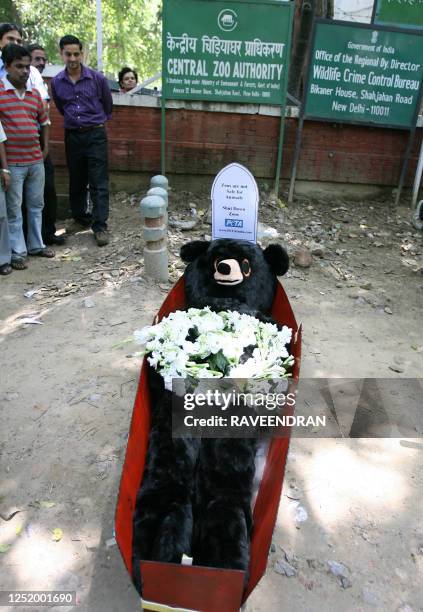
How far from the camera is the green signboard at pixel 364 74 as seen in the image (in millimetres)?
6180

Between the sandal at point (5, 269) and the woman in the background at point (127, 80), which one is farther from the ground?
the woman in the background at point (127, 80)

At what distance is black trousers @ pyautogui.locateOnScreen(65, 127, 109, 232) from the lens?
560 centimetres

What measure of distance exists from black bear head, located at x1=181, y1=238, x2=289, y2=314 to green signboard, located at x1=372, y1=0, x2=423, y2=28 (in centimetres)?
522

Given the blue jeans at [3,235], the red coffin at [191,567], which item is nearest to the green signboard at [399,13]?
the blue jeans at [3,235]

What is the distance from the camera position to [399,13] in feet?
21.4

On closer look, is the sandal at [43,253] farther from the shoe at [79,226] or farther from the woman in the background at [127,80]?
the woman in the background at [127,80]

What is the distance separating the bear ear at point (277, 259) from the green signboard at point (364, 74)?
407 centimetres

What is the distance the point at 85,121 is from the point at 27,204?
1.23 m

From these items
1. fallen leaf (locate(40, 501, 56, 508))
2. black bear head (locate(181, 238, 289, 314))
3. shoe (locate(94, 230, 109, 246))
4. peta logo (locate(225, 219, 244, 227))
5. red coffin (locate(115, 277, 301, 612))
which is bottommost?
fallen leaf (locate(40, 501, 56, 508))

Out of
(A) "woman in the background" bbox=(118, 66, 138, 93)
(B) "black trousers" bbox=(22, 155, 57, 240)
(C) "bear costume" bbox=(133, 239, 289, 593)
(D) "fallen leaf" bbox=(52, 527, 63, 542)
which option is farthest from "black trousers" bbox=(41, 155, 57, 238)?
(D) "fallen leaf" bbox=(52, 527, 63, 542)

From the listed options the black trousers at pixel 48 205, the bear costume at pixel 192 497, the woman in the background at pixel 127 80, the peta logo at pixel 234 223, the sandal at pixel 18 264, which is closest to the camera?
the bear costume at pixel 192 497

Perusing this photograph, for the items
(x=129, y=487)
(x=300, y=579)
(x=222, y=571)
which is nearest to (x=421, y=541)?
(x=300, y=579)

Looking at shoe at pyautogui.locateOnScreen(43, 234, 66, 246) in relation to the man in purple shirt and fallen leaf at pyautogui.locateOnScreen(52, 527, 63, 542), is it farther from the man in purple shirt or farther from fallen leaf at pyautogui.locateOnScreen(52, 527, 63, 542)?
fallen leaf at pyautogui.locateOnScreen(52, 527, 63, 542)

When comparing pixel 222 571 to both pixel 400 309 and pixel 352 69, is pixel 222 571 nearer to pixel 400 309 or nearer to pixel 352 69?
pixel 400 309
